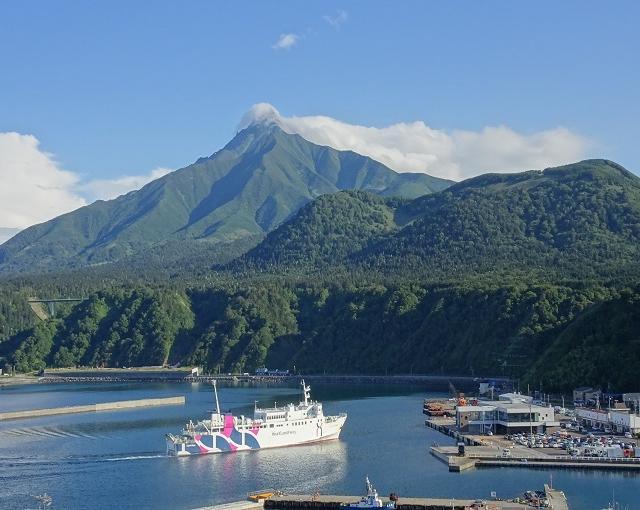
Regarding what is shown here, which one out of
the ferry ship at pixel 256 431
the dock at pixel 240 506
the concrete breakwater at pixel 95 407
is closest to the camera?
the dock at pixel 240 506

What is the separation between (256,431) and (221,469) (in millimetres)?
7672

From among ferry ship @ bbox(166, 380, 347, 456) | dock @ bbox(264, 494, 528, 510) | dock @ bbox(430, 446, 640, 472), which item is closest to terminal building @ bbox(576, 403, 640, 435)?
dock @ bbox(430, 446, 640, 472)

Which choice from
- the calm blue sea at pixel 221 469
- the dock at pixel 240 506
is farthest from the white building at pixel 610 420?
the dock at pixel 240 506

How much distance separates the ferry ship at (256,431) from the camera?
7475 centimetres

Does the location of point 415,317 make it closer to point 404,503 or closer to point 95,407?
point 95,407

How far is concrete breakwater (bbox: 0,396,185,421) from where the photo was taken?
9994 cm

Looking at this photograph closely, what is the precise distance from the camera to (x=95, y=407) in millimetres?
105812

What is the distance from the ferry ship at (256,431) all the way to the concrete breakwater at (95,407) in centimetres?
2855

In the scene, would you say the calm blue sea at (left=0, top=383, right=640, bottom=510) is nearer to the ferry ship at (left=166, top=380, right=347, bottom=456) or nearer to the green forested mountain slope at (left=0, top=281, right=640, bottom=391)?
the ferry ship at (left=166, top=380, right=347, bottom=456)

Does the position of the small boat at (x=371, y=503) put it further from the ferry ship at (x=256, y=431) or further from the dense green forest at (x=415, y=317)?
the dense green forest at (x=415, y=317)

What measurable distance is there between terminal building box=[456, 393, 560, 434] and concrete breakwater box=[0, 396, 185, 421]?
121 feet

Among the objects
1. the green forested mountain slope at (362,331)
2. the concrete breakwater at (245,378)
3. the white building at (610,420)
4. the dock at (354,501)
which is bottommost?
the dock at (354,501)

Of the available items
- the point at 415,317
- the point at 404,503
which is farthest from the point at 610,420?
the point at 415,317

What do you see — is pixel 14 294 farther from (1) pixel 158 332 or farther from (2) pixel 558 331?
(2) pixel 558 331
